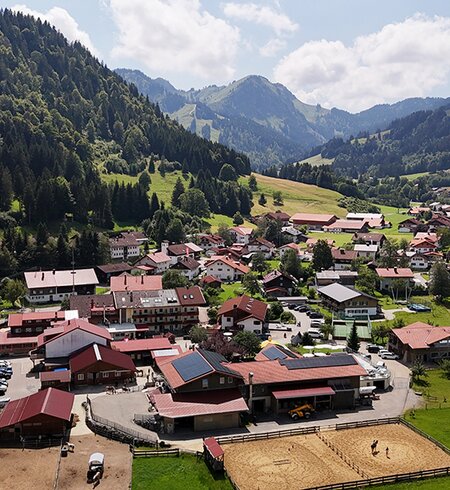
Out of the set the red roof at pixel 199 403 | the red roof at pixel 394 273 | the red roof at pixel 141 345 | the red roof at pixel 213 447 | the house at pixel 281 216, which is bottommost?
the red roof at pixel 141 345

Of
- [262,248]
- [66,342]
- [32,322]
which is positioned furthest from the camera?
[262,248]

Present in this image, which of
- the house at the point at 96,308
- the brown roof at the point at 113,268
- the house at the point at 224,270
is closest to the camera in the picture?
the house at the point at 96,308

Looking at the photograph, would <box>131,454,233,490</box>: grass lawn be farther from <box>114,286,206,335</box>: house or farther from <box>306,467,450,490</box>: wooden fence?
<box>114,286,206,335</box>: house

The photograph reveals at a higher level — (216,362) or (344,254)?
(344,254)

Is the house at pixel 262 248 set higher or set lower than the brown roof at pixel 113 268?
higher

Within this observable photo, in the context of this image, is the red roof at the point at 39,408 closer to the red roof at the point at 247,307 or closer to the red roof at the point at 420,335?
the red roof at the point at 247,307

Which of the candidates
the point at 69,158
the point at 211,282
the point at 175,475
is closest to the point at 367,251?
the point at 211,282

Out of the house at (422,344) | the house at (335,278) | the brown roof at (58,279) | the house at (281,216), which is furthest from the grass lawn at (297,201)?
the house at (422,344)

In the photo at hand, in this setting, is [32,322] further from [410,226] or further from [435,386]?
[410,226]
